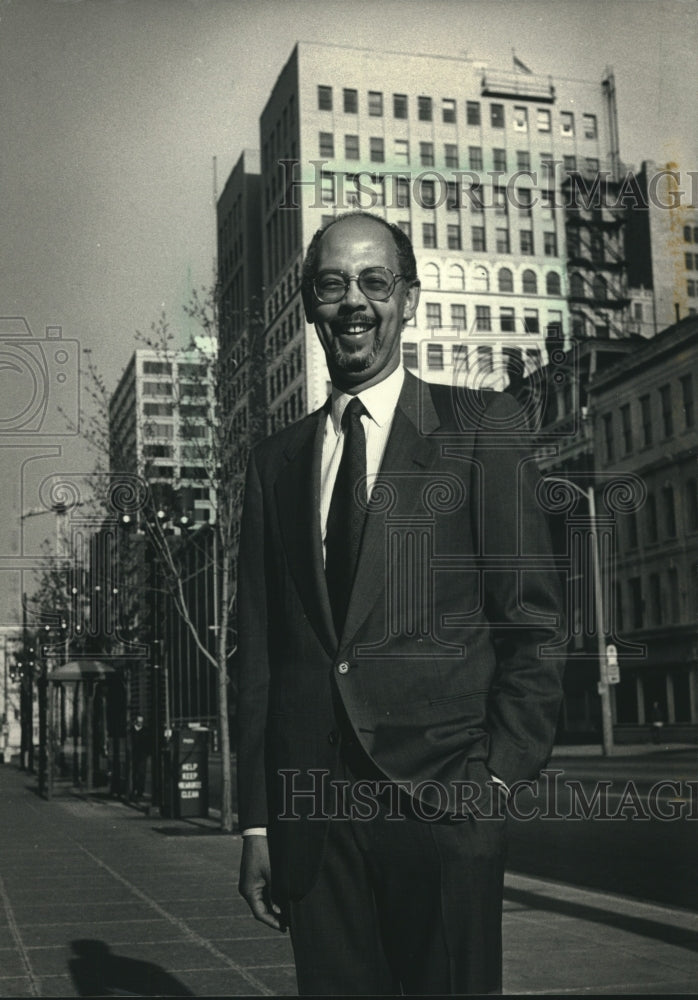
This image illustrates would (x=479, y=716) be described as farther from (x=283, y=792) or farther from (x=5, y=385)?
(x=5, y=385)

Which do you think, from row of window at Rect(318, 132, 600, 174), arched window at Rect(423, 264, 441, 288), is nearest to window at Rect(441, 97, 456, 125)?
row of window at Rect(318, 132, 600, 174)

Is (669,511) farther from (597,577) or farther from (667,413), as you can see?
(597,577)

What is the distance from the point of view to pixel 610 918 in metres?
8.18

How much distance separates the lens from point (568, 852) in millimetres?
12797

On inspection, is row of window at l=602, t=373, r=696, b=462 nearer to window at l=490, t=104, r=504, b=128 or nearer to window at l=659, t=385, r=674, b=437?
window at l=659, t=385, r=674, b=437

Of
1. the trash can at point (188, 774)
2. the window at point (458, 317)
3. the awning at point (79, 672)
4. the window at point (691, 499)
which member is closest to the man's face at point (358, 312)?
the window at point (691, 499)

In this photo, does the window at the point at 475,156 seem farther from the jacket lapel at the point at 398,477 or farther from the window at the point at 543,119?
the jacket lapel at the point at 398,477

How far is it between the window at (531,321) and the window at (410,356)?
2.09 feet

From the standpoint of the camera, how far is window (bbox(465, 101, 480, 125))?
6.53m

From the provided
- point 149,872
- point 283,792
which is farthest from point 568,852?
point 283,792

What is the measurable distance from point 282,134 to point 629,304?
7.70ft

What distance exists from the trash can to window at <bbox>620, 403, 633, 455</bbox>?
11357 millimetres

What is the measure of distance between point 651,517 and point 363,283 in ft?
12.6

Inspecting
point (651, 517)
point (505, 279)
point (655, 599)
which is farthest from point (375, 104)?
point (655, 599)
